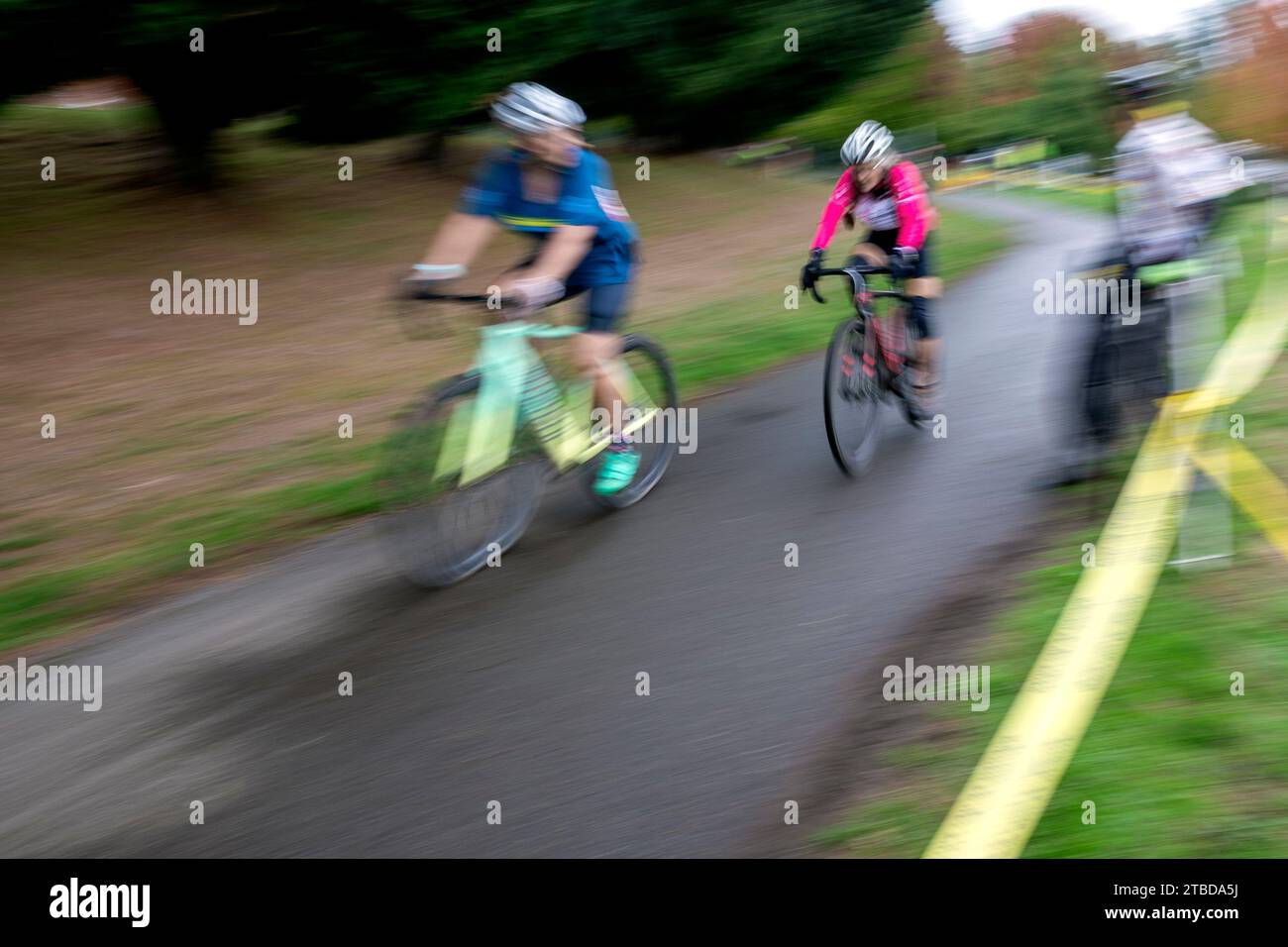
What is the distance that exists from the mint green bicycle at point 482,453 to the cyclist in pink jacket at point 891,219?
6.45 ft

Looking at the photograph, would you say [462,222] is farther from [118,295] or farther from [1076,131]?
[1076,131]

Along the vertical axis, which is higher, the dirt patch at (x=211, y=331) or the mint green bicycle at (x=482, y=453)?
the dirt patch at (x=211, y=331)

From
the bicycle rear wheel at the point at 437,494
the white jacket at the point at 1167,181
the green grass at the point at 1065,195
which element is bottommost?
the bicycle rear wheel at the point at 437,494

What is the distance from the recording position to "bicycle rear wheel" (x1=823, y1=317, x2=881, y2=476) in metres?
6.84

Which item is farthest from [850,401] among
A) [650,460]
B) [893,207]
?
[893,207]

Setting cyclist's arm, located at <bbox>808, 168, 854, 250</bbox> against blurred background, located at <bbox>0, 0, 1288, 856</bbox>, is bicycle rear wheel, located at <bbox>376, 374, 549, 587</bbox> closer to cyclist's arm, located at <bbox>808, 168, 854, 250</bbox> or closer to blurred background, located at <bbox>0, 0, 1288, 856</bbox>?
blurred background, located at <bbox>0, 0, 1288, 856</bbox>

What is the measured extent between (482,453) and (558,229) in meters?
1.21

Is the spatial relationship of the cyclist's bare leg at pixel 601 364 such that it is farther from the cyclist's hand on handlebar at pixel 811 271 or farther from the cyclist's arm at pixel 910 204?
the cyclist's arm at pixel 910 204

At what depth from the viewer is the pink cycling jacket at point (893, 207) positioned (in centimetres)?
718

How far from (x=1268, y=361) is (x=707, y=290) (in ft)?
24.4

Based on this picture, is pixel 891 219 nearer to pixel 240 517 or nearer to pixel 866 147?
pixel 866 147

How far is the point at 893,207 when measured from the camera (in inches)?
294

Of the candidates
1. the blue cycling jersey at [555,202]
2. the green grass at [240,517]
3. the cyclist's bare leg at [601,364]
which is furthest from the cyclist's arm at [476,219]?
the green grass at [240,517]

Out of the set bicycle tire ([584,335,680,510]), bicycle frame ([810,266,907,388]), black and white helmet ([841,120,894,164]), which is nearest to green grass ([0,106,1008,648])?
bicycle tire ([584,335,680,510])
